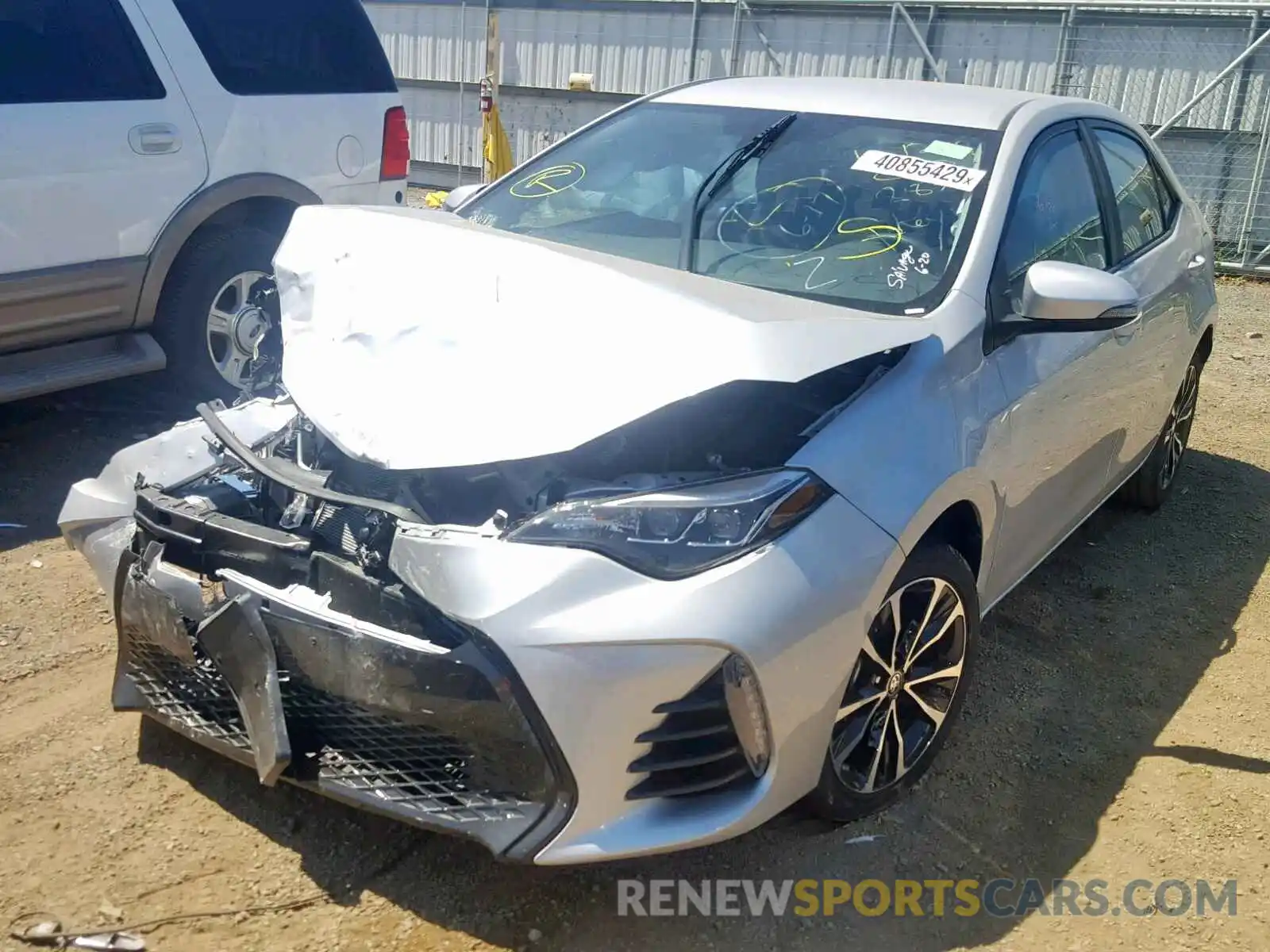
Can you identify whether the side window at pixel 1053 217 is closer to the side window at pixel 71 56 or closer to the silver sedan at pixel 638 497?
the silver sedan at pixel 638 497

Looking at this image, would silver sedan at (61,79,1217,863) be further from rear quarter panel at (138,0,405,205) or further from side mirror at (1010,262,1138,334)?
rear quarter panel at (138,0,405,205)

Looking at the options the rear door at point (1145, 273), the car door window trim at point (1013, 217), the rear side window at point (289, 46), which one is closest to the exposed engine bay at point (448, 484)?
the car door window trim at point (1013, 217)

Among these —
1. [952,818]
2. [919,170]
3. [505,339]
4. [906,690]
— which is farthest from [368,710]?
[919,170]

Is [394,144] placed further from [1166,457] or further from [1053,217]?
[1166,457]

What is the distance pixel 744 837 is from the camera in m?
2.85

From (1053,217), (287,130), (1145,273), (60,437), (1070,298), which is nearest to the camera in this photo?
(1070,298)

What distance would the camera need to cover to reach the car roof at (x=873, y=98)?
369 centimetres

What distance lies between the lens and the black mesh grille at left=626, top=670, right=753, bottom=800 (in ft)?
7.67

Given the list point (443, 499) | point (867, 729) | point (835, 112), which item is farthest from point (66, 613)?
point (835, 112)

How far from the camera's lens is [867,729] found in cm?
282

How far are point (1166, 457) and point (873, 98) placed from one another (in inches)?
91.2

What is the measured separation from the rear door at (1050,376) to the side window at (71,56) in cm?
369

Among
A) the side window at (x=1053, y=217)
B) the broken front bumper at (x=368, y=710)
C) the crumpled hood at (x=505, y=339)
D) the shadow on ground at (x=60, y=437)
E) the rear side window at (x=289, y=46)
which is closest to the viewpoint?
the broken front bumper at (x=368, y=710)

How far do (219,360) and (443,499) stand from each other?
3.16m
